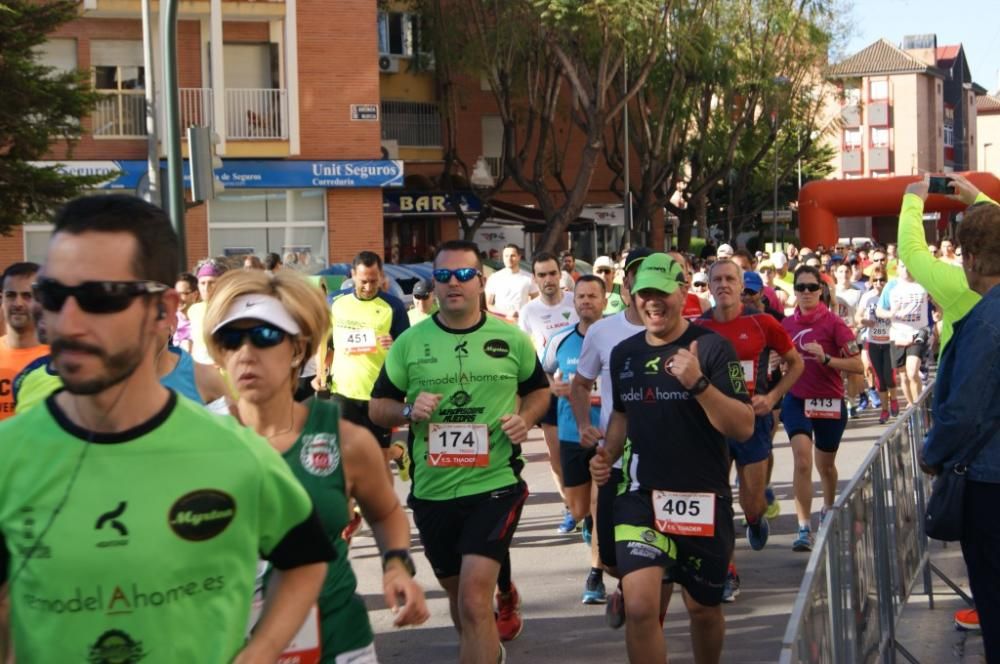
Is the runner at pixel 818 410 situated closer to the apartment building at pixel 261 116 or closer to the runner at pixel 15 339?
the runner at pixel 15 339

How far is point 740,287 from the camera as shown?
9641 mm

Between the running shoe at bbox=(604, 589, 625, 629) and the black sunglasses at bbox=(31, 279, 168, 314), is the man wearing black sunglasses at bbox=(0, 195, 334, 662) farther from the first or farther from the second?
the running shoe at bbox=(604, 589, 625, 629)

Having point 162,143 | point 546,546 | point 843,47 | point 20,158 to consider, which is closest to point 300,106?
point 162,143

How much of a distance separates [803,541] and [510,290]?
646 cm

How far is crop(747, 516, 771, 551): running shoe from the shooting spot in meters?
9.96

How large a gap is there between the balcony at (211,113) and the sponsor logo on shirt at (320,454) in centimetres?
2964

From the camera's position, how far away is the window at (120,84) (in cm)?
3350

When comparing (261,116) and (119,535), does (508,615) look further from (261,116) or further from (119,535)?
(261,116)

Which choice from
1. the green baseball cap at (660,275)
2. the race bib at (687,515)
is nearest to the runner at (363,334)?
the green baseball cap at (660,275)

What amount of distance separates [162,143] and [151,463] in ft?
105

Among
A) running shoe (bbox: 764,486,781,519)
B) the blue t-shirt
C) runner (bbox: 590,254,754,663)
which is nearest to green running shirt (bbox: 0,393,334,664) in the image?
runner (bbox: 590,254,754,663)

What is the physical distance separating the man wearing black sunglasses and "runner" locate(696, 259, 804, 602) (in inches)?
277

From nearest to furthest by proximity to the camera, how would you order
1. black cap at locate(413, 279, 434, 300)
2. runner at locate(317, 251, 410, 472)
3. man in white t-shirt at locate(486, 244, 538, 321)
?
runner at locate(317, 251, 410, 472) → black cap at locate(413, 279, 434, 300) → man in white t-shirt at locate(486, 244, 538, 321)

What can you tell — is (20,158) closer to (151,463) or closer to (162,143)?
(162,143)
